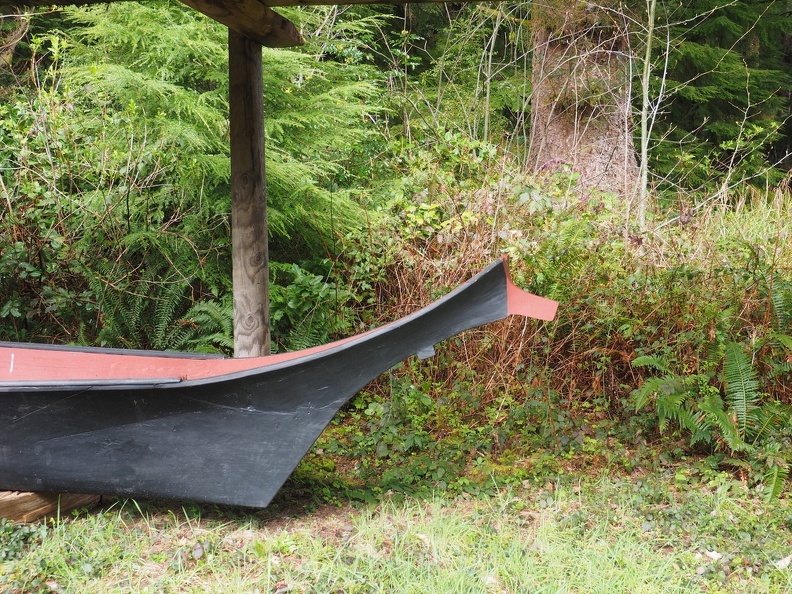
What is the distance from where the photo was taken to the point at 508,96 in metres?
10.2

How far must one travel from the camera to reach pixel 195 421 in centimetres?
339

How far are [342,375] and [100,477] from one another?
1310mm

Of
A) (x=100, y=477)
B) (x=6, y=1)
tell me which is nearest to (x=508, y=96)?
(x=6, y=1)

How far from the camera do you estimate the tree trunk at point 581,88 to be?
7523 mm

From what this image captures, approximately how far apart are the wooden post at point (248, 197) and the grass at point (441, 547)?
1.04m

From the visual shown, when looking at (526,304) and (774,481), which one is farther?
(774,481)

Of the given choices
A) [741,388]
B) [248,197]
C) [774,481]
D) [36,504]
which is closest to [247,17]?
[248,197]

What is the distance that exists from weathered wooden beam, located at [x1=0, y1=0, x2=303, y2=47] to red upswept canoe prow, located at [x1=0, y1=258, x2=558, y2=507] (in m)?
1.72

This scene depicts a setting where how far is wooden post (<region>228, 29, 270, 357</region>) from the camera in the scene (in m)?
3.94

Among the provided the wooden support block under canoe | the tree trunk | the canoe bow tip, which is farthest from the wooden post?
the tree trunk

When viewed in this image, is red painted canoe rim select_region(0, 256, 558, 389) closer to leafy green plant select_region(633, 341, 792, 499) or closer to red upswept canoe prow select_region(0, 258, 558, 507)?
red upswept canoe prow select_region(0, 258, 558, 507)

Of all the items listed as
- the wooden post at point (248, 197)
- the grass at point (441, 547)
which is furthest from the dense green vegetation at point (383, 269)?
the wooden post at point (248, 197)

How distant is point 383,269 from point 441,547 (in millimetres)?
2624

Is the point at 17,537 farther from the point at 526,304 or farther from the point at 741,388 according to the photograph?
the point at 741,388
